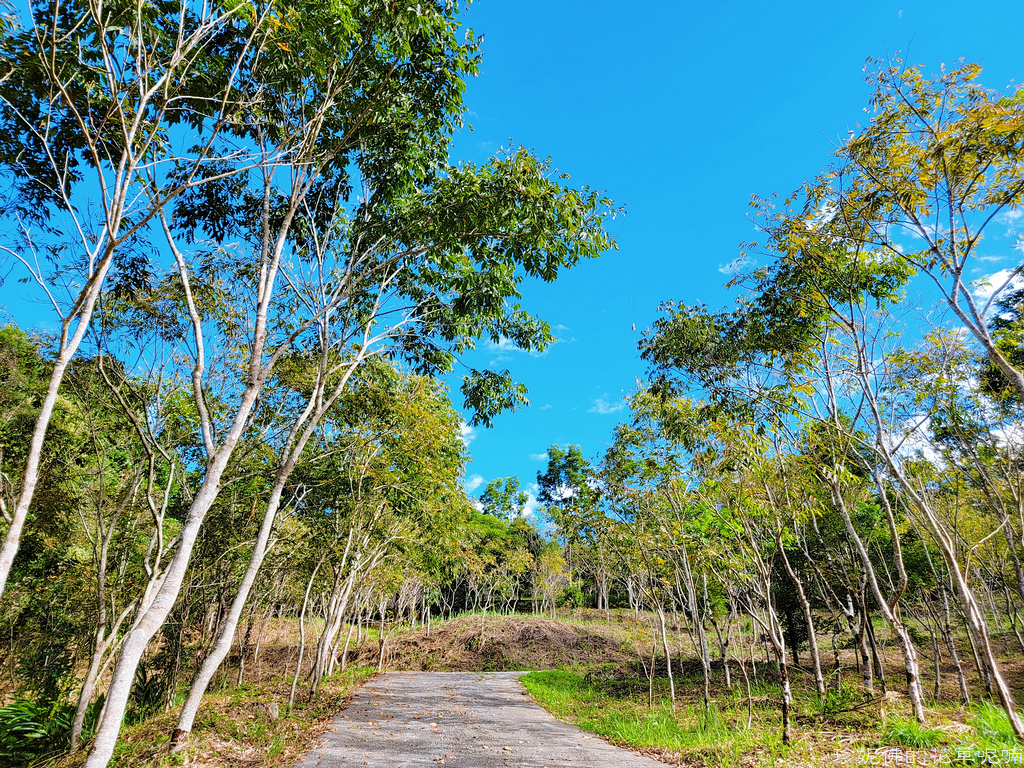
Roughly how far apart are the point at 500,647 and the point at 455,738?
1994 centimetres

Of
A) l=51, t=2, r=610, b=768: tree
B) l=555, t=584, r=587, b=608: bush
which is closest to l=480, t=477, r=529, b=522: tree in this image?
l=555, t=584, r=587, b=608: bush

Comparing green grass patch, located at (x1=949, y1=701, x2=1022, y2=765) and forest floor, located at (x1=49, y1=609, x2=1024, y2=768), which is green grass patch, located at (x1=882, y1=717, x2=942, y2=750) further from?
green grass patch, located at (x1=949, y1=701, x2=1022, y2=765)

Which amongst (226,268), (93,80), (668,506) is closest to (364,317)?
(226,268)

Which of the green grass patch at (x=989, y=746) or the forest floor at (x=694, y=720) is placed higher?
the green grass patch at (x=989, y=746)

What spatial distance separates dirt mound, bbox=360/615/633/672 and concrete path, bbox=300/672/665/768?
1241 centimetres

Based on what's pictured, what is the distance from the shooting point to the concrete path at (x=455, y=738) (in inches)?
251

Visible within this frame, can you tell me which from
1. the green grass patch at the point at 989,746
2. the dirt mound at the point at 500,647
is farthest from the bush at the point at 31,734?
the dirt mound at the point at 500,647

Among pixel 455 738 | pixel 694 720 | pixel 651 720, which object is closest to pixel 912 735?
pixel 694 720

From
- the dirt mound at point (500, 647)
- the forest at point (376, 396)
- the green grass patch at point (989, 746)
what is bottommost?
the dirt mound at point (500, 647)

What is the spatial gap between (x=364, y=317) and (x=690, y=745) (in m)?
8.71

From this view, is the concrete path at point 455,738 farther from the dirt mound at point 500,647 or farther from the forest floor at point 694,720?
the dirt mound at point 500,647

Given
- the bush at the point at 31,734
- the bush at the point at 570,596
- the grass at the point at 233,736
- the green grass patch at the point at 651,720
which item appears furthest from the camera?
the bush at the point at 570,596

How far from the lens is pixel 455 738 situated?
7.88 meters

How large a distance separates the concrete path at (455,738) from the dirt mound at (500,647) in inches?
489
